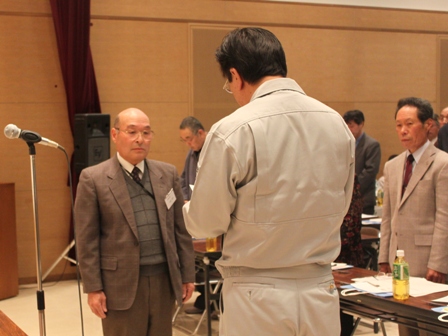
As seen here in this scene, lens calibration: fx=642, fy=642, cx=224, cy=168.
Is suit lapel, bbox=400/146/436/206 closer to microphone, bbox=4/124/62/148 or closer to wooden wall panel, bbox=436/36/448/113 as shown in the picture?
microphone, bbox=4/124/62/148

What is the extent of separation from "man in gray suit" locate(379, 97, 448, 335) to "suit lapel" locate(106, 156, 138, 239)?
1.57 m

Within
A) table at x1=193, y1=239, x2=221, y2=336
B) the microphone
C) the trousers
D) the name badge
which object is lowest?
table at x1=193, y1=239, x2=221, y2=336

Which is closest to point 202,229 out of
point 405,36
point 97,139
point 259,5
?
point 97,139

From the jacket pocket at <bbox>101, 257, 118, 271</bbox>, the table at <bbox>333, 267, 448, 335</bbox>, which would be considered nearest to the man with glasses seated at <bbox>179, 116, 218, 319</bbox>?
the jacket pocket at <bbox>101, 257, 118, 271</bbox>

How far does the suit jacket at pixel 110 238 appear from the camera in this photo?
10.4 feet

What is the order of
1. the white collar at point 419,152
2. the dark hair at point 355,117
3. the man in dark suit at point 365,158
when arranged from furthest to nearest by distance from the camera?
the dark hair at point 355,117 < the man in dark suit at point 365,158 < the white collar at point 419,152

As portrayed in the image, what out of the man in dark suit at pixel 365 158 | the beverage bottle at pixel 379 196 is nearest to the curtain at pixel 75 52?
the man in dark suit at pixel 365 158

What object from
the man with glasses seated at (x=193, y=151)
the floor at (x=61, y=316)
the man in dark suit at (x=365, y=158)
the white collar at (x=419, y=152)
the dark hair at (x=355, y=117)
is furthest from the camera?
the dark hair at (x=355, y=117)

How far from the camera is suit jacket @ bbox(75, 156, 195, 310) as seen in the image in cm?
318

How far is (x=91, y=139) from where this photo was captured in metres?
6.84

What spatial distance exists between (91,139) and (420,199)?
13.5 ft

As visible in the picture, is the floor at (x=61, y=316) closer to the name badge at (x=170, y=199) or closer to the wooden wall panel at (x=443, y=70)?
the name badge at (x=170, y=199)

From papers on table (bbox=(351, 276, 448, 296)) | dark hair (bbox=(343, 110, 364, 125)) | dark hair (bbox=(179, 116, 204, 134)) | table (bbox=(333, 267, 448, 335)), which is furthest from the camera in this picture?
dark hair (bbox=(343, 110, 364, 125))

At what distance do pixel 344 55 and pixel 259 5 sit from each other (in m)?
1.44
